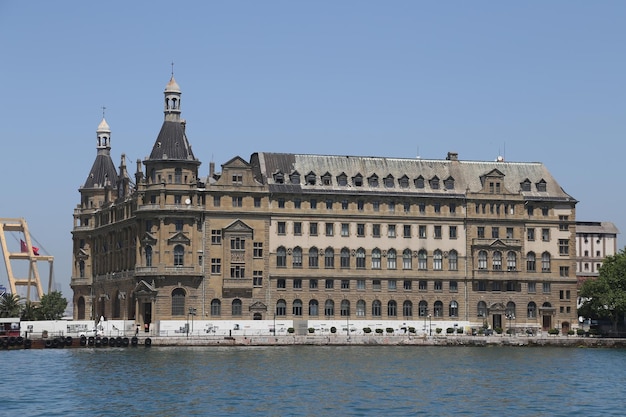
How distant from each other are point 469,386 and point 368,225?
69415mm

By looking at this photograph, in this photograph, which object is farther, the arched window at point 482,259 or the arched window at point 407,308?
the arched window at point 482,259

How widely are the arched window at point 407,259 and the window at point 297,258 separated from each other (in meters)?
13.8

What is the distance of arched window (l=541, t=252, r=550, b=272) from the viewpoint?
16825cm

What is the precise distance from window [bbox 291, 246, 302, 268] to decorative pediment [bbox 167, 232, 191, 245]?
44.5ft

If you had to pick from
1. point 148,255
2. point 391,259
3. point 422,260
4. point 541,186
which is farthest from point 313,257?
point 541,186

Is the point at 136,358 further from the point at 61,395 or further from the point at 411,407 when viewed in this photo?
the point at 411,407

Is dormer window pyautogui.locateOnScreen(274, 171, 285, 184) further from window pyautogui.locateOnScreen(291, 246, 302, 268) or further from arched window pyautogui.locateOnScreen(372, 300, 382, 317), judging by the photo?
arched window pyautogui.locateOnScreen(372, 300, 382, 317)

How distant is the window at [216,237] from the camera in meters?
157

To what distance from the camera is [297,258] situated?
16038cm

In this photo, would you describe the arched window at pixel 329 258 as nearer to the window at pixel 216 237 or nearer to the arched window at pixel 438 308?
the window at pixel 216 237

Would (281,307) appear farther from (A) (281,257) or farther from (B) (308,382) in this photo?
(B) (308,382)

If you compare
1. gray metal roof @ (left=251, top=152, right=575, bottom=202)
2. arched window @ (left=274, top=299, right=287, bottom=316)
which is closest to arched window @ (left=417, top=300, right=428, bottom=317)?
gray metal roof @ (left=251, top=152, right=575, bottom=202)

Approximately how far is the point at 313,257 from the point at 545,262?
104 ft

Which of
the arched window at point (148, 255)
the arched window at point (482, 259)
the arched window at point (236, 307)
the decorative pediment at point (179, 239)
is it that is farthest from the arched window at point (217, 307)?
the arched window at point (482, 259)
